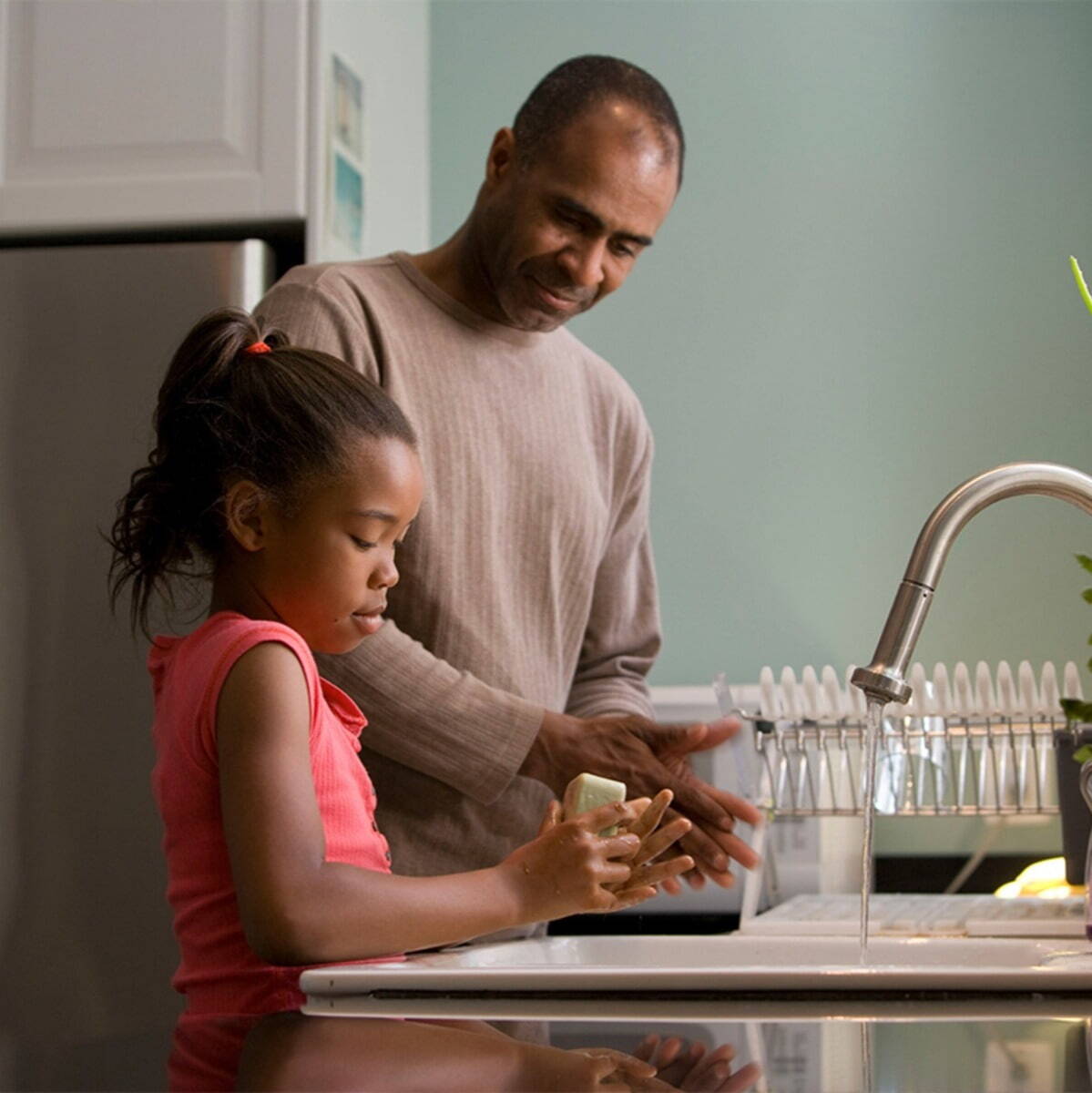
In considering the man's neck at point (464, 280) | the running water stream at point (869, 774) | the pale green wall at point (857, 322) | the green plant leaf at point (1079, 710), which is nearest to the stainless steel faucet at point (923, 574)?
the running water stream at point (869, 774)

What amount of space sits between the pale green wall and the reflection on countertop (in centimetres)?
178

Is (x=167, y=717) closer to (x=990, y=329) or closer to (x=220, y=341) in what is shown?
(x=220, y=341)

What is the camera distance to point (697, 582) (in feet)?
8.12

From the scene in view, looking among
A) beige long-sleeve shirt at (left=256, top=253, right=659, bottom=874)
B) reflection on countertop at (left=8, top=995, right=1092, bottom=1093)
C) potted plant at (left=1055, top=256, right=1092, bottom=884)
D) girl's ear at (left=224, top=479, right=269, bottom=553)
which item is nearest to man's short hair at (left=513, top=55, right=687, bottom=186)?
beige long-sleeve shirt at (left=256, top=253, right=659, bottom=874)

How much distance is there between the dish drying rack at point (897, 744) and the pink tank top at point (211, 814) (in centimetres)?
63

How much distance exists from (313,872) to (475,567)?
587 mm

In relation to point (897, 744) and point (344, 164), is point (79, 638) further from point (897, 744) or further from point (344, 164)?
point (897, 744)

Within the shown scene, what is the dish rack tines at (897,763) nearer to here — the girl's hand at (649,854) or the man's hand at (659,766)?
the man's hand at (659,766)

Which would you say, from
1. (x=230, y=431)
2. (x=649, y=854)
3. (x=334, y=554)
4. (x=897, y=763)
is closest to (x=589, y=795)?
(x=649, y=854)

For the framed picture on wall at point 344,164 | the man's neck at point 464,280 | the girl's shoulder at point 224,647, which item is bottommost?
the girl's shoulder at point 224,647

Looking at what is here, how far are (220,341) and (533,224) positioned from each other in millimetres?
437

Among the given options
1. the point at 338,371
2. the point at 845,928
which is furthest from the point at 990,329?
the point at 338,371

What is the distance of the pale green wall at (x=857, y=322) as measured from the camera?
7.89ft

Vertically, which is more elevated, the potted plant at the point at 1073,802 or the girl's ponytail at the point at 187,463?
the girl's ponytail at the point at 187,463
